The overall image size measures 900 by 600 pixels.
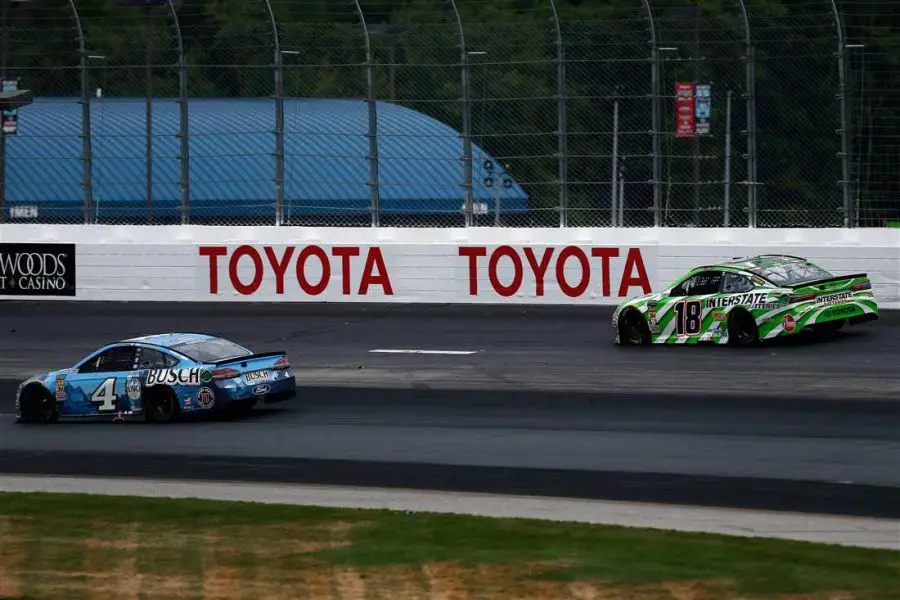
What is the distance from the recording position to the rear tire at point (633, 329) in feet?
78.8

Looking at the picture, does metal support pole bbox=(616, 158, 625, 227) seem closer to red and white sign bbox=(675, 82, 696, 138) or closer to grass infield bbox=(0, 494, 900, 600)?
red and white sign bbox=(675, 82, 696, 138)

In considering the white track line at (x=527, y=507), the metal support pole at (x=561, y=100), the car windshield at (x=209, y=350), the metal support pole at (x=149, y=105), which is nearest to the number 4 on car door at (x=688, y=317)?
the metal support pole at (x=561, y=100)

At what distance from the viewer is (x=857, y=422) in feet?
55.1

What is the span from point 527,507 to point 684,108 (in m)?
16.3

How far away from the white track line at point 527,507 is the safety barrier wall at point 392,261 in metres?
15.0

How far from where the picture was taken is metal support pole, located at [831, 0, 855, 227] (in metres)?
27.1

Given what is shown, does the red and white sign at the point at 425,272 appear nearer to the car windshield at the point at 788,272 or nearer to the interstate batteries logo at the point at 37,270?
the interstate batteries logo at the point at 37,270

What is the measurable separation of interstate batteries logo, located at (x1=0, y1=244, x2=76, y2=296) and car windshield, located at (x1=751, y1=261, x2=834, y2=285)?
48.9 feet

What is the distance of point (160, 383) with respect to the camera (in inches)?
753

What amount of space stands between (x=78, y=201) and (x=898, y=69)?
1562 cm

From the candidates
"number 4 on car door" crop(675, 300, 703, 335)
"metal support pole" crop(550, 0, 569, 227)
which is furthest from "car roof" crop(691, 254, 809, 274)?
"metal support pole" crop(550, 0, 569, 227)

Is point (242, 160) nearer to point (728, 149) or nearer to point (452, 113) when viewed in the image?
point (452, 113)

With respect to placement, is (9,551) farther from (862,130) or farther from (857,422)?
(862,130)

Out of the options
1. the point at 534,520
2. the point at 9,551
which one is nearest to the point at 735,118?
the point at 534,520
